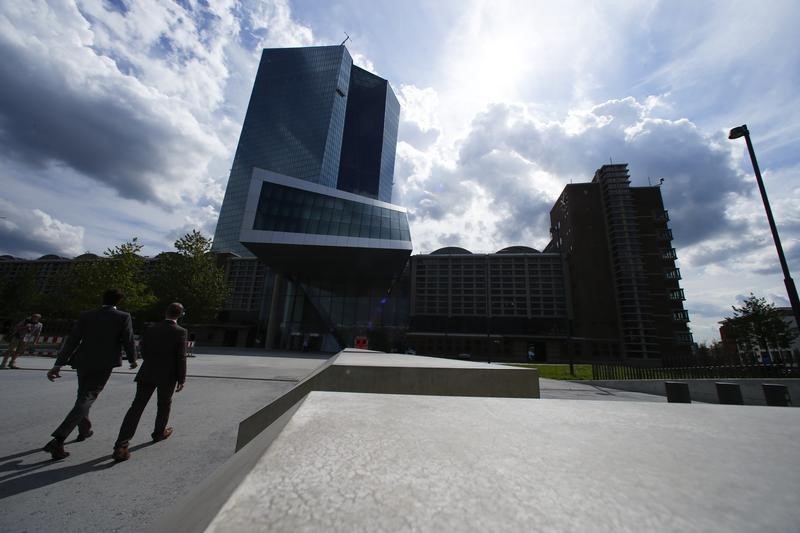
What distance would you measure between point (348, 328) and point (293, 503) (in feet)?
134

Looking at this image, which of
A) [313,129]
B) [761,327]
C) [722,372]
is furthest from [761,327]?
[313,129]

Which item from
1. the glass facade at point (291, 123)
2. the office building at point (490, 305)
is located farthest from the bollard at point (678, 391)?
the glass facade at point (291, 123)

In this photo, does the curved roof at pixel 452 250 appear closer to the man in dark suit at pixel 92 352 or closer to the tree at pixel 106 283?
the tree at pixel 106 283

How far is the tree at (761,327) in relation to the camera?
72.9ft

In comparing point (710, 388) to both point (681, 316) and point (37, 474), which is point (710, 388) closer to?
point (37, 474)

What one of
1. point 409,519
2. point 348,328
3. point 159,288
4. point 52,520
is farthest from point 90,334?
point 348,328

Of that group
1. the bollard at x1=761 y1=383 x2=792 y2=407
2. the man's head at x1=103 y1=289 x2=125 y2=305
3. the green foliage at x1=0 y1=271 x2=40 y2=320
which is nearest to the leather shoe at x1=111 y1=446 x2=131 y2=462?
the man's head at x1=103 y1=289 x2=125 y2=305

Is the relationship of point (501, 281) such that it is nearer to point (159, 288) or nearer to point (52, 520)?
point (159, 288)

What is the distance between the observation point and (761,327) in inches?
894

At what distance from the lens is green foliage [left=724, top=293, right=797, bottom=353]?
22.2 m

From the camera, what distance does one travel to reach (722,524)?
0.63 meters

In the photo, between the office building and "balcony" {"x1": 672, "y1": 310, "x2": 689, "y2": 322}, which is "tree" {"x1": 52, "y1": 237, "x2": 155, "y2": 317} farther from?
"balcony" {"x1": 672, "y1": 310, "x2": 689, "y2": 322}

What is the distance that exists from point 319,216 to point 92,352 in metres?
29.1

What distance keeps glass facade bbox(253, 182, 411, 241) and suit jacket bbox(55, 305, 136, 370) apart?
2737 cm
